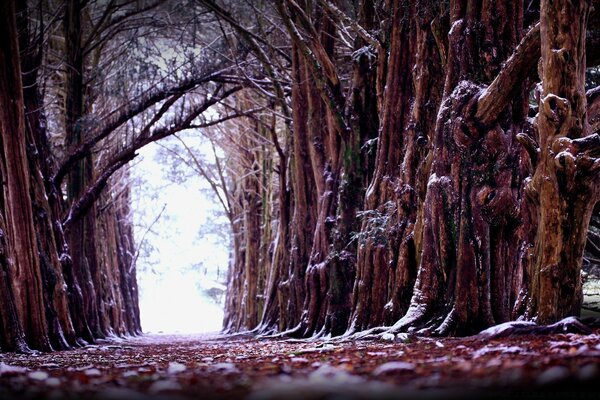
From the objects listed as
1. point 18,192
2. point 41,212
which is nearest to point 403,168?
point 18,192

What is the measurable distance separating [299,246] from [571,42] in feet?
28.9

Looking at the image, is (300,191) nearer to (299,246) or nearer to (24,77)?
(299,246)

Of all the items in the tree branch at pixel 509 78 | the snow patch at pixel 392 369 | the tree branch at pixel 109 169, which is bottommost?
the snow patch at pixel 392 369

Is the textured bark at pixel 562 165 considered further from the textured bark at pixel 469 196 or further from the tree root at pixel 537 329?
the textured bark at pixel 469 196

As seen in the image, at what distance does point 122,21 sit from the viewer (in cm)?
1426

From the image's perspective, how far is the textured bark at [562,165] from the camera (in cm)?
455

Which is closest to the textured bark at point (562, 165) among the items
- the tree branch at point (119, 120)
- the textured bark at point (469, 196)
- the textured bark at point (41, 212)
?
the textured bark at point (469, 196)

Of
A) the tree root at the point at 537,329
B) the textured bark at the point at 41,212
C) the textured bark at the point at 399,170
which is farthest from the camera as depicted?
the textured bark at the point at 41,212

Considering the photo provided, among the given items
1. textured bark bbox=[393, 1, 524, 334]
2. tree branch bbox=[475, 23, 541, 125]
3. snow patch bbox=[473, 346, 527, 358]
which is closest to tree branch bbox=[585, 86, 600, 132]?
textured bark bbox=[393, 1, 524, 334]

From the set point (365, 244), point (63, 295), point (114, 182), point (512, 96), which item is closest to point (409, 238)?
point (365, 244)

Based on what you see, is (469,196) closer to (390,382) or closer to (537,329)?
(537,329)

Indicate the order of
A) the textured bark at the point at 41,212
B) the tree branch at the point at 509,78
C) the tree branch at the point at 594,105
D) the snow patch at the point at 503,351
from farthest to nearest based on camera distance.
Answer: the textured bark at the point at 41,212
the tree branch at the point at 594,105
the tree branch at the point at 509,78
the snow patch at the point at 503,351

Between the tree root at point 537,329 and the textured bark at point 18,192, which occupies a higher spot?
the textured bark at point 18,192

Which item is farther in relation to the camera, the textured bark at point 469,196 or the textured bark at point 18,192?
the textured bark at point 18,192
